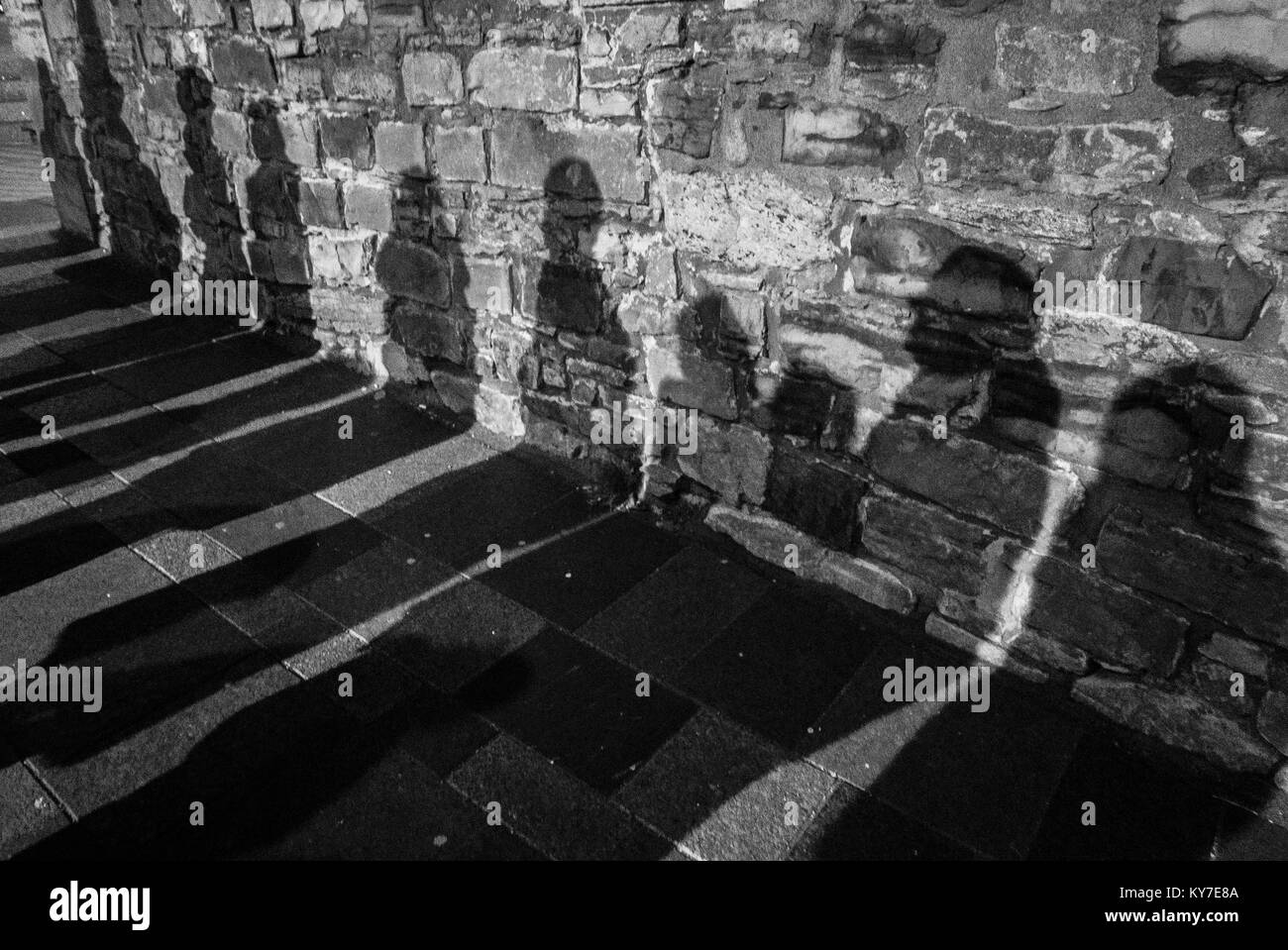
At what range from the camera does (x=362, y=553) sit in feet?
10.0

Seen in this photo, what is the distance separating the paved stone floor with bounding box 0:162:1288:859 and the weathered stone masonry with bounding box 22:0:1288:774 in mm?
274

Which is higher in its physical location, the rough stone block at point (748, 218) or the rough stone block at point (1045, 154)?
the rough stone block at point (1045, 154)

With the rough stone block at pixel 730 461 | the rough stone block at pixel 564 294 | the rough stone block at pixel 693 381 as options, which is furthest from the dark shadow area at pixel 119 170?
the rough stone block at pixel 730 461

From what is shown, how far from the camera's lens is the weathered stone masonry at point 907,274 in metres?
1.96

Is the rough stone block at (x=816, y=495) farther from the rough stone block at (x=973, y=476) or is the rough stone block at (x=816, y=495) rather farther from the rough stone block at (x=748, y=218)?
the rough stone block at (x=748, y=218)

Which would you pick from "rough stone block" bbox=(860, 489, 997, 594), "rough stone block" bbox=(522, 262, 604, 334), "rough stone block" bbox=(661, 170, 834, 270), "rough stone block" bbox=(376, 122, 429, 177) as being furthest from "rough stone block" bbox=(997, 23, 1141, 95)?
"rough stone block" bbox=(376, 122, 429, 177)

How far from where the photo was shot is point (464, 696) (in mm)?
2449

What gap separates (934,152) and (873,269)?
0.35 meters

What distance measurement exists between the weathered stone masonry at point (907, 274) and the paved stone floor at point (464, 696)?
27 cm

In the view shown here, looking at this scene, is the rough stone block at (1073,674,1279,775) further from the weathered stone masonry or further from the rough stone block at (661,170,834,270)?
the rough stone block at (661,170,834,270)

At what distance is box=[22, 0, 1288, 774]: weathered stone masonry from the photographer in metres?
1.96

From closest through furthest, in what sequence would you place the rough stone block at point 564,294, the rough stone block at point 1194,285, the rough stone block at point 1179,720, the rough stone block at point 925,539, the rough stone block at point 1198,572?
1. the rough stone block at point 1194,285
2. the rough stone block at point 1198,572
3. the rough stone block at point 1179,720
4. the rough stone block at point 925,539
5. the rough stone block at point 564,294

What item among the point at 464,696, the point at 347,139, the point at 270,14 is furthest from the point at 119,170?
the point at 464,696
